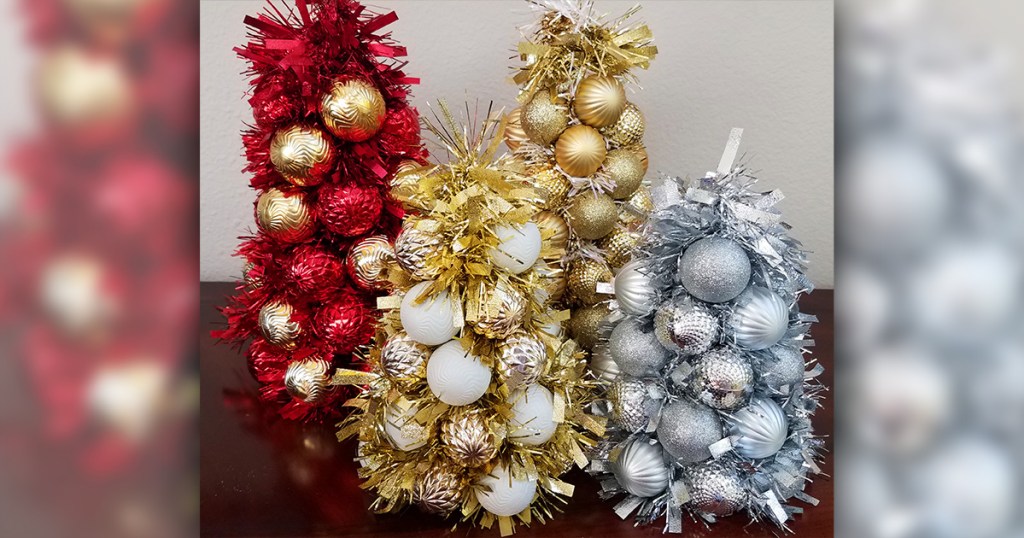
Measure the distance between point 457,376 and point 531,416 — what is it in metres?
0.08

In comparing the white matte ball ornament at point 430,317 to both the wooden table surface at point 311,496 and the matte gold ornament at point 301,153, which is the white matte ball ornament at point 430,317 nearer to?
the wooden table surface at point 311,496

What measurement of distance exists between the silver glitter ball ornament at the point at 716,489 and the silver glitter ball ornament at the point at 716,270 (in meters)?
0.15

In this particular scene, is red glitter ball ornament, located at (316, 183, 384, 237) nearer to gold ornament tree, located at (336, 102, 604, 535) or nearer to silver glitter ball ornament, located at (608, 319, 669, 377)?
gold ornament tree, located at (336, 102, 604, 535)

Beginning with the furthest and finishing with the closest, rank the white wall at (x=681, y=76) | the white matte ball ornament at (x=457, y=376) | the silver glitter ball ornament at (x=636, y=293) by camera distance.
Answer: the white wall at (x=681, y=76) → the silver glitter ball ornament at (x=636, y=293) → the white matte ball ornament at (x=457, y=376)

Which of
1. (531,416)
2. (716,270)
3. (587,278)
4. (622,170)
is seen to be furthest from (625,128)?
(531,416)

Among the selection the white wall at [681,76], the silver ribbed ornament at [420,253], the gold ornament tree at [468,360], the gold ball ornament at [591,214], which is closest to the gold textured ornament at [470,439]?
the gold ornament tree at [468,360]

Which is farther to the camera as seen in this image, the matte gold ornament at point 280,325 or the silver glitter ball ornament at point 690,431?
the matte gold ornament at point 280,325

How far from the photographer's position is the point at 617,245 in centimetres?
95

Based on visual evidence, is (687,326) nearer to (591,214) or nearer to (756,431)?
(756,431)

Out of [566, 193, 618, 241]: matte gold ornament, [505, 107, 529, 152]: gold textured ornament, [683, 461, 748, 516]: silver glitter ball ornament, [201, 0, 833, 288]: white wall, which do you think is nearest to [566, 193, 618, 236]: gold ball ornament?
[566, 193, 618, 241]: matte gold ornament

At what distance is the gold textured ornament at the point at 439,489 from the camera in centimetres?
65

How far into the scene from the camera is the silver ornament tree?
0.69 m

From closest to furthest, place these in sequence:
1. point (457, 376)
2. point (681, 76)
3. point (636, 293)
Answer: point (457, 376), point (636, 293), point (681, 76)
